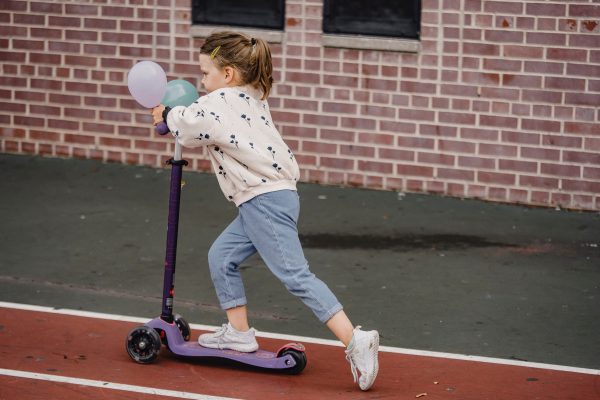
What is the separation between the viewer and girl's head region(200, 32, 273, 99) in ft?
21.3

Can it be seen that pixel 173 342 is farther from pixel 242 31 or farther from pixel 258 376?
pixel 242 31

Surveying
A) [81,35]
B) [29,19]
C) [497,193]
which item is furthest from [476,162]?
[29,19]

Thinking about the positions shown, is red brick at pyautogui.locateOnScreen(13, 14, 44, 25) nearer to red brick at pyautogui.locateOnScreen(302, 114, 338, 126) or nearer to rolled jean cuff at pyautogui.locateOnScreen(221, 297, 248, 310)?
red brick at pyautogui.locateOnScreen(302, 114, 338, 126)

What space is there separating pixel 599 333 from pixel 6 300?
3.85 metres

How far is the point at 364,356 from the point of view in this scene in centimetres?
633

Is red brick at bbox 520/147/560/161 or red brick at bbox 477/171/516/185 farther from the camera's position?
red brick at bbox 477/171/516/185

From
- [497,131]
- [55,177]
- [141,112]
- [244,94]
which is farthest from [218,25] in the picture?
[244,94]

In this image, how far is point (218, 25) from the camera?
39.3 feet

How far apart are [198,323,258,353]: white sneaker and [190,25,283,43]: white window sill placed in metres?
5.38

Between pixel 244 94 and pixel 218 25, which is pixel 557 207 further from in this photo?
pixel 244 94

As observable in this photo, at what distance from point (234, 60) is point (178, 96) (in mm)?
368

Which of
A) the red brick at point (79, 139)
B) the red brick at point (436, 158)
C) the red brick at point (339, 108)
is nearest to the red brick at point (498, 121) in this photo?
the red brick at point (436, 158)

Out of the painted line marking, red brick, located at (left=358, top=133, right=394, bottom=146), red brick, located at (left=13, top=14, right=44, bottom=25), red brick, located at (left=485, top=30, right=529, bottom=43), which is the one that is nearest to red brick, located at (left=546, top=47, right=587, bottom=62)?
red brick, located at (left=485, top=30, right=529, bottom=43)

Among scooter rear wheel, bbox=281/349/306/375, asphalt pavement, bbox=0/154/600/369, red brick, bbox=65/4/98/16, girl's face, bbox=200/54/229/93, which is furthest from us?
red brick, bbox=65/4/98/16
